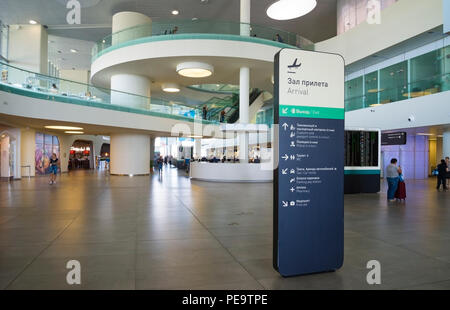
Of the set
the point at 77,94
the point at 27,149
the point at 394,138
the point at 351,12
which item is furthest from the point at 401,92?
the point at 27,149

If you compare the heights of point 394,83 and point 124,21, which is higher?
point 124,21

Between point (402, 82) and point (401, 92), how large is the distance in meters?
1.90

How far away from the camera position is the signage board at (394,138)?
61.6ft

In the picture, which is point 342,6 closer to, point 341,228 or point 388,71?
point 388,71

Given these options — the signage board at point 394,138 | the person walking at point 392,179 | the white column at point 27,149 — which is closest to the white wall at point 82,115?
the white column at point 27,149

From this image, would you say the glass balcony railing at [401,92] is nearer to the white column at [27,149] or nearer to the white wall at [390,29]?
the white wall at [390,29]

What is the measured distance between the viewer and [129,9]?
25109 millimetres

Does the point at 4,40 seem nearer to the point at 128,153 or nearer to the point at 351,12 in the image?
the point at 128,153

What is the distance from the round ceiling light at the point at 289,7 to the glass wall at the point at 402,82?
1039cm

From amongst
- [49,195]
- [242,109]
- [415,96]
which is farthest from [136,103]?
[415,96]

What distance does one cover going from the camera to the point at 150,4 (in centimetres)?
2456

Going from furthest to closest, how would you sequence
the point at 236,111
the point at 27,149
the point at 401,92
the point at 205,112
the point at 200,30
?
the point at 236,111, the point at 205,112, the point at 27,149, the point at 200,30, the point at 401,92

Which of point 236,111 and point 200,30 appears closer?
point 200,30
